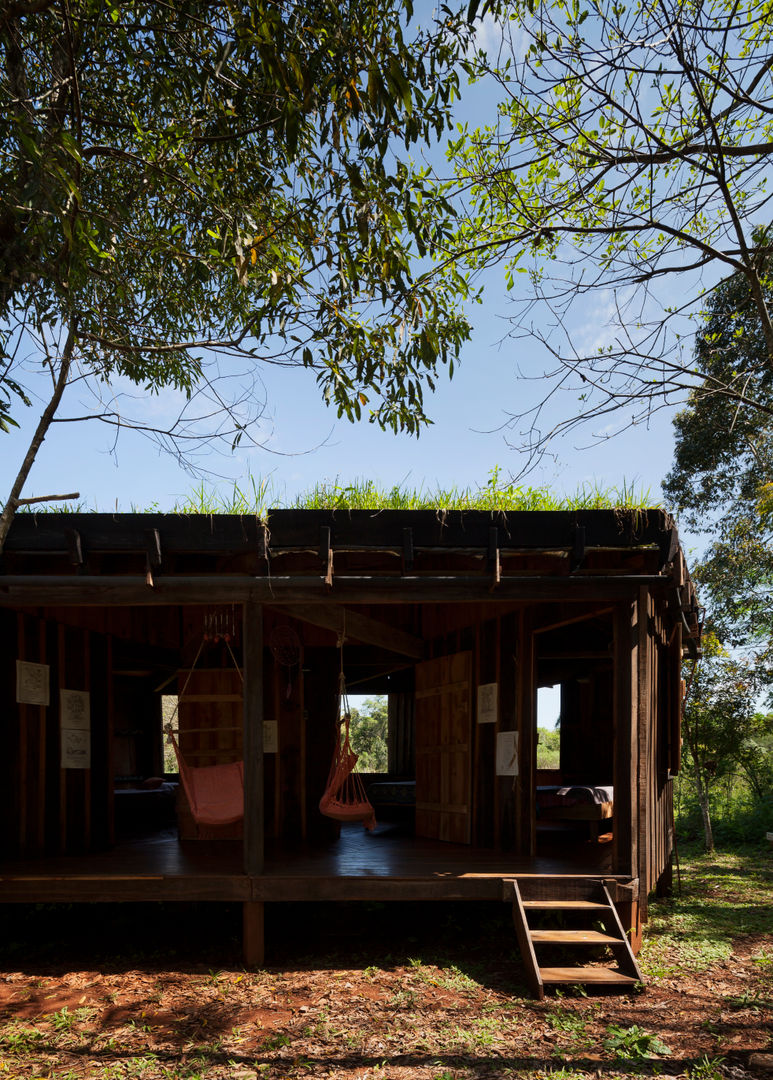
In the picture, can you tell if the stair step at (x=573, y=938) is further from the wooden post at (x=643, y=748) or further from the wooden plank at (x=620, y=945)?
the wooden post at (x=643, y=748)

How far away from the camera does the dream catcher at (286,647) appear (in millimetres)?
8414

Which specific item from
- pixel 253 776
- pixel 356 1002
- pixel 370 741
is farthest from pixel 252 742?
pixel 370 741

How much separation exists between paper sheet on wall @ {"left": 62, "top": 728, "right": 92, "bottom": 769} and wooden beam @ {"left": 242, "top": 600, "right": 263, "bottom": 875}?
2338 mm

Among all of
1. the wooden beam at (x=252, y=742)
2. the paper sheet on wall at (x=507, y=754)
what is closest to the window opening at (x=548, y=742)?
the paper sheet on wall at (x=507, y=754)

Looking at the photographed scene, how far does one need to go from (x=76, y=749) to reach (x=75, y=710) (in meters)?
0.35

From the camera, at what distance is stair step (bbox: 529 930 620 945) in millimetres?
5590

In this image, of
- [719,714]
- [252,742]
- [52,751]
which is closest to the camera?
[252,742]

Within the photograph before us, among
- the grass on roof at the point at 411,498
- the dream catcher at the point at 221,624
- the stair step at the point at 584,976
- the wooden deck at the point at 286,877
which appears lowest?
the stair step at the point at 584,976

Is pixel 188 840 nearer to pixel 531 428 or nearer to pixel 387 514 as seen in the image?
pixel 387 514

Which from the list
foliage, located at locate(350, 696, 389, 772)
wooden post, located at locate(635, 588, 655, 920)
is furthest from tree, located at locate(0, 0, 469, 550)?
foliage, located at locate(350, 696, 389, 772)

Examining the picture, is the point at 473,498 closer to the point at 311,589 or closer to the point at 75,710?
the point at 311,589

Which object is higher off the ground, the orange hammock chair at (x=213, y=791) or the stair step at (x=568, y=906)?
the orange hammock chair at (x=213, y=791)

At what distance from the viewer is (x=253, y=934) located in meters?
6.09

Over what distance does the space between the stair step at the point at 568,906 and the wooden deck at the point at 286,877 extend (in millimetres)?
204
